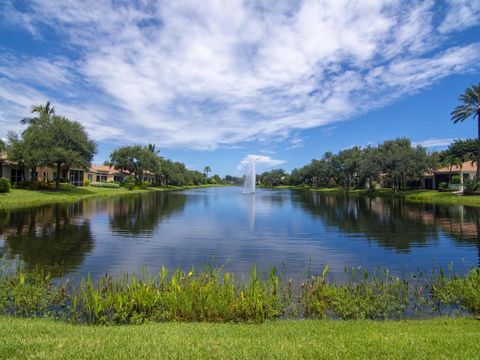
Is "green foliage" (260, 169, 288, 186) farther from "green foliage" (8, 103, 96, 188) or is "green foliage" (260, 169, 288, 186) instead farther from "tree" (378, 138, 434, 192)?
"green foliage" (8, 103, 96, 188)

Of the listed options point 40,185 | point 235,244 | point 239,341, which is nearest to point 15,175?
point 40,185

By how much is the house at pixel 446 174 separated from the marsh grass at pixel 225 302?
63567 mm

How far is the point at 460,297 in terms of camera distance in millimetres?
9477

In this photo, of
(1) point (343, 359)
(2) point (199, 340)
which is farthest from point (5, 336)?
(1) point (343, 359)

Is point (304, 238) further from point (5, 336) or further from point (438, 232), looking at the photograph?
point (5, 336)

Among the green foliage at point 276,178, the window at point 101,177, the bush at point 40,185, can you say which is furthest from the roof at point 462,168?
the green foliage at point 276,178

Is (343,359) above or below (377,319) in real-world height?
above

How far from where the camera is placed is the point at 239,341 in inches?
231

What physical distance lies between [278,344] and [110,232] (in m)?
17.9

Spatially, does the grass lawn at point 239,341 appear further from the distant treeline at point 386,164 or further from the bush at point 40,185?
the distant treeline at point 386,164

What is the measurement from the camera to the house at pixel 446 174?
218 ft

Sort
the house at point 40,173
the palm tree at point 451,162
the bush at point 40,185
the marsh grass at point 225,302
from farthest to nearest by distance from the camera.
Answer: the palm tree at point 451,162, the house at point 40,173, the bush at point 40,185, the marsh grass at point 225,302

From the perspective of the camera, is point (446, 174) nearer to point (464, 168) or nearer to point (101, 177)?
point (464, 168)

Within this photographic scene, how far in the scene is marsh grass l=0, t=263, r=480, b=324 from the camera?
8.05m
